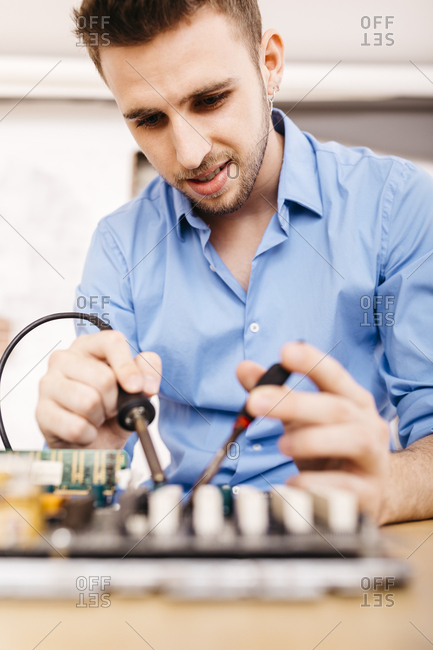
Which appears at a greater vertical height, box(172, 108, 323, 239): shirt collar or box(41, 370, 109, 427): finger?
box(172, 108, 323, 239): shirt collar

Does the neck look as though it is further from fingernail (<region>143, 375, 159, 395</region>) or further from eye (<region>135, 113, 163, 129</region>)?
fingernail (<region>143, 375, 159, 395</region>)

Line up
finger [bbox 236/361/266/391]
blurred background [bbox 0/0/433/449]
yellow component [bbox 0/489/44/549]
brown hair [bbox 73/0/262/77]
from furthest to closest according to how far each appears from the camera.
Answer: blurred background [bbox 0/0/433/449] < brown hair [bbox 73/0/262/77] < finger [bbox 236/361/266/391] < yellow component [bbox 0/489/44/549]

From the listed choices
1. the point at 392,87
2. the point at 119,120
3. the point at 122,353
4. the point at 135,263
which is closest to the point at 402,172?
the point at 135,263

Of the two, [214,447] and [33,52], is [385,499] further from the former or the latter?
[33,52]

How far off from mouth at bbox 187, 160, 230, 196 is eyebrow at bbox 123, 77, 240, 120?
0.12 meters

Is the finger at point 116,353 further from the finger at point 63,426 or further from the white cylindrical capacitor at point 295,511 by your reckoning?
the white cylindrical capacitor at point 295,511

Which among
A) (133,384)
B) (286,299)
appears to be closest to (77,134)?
(286,299)

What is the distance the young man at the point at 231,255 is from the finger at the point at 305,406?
227 millimetres

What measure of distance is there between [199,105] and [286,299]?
0.34 meters

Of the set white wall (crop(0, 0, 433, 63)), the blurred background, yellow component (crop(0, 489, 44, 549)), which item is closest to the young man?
yellow component (crop(0, 489, 44, 549))

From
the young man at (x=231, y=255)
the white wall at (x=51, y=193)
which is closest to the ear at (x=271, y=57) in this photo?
the young man at (x=231, y=255)

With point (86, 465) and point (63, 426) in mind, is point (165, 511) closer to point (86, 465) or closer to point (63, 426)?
point (86, 465)

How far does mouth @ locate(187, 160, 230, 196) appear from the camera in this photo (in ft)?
3.05

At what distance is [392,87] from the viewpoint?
2.07 metres
